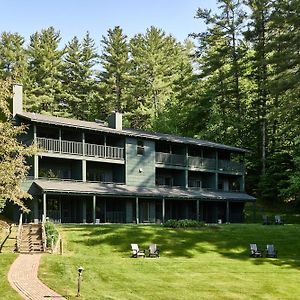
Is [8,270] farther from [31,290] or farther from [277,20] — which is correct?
[277,20]

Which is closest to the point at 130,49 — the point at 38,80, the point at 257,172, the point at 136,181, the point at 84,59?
the point at 84,59

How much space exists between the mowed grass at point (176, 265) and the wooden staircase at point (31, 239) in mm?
1426

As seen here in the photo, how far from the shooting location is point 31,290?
54.1ft

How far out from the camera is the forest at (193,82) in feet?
164

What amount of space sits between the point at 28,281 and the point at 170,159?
2678 cm

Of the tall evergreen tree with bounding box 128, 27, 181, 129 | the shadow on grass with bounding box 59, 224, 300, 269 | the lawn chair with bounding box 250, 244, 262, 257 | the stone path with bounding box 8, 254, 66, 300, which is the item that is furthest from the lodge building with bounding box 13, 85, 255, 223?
the tall evergreen tree with bounding box 128, 27, 181, 129

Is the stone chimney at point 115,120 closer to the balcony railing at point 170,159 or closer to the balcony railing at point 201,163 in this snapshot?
the balcony railing at point 170,159

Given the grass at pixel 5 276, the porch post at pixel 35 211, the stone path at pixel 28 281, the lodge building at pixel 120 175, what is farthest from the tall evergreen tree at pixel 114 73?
the stone path at pixel 28 281

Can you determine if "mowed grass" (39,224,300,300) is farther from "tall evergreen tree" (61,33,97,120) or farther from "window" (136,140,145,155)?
"tall evergreen tree" (61,33,97,120)

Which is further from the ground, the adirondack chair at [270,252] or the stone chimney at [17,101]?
the stone chimney at [17,101]

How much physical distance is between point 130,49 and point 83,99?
31.7 feet

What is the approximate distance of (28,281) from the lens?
17.8 meters

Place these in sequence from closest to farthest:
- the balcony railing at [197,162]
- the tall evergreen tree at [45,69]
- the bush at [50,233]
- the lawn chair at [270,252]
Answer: the bush at [50,233], the lawn chair at [270,252], the balcony railing at [197,162], the tall evergreen tree at [45,69]

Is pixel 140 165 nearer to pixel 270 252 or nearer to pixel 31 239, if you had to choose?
pixel 31 239
